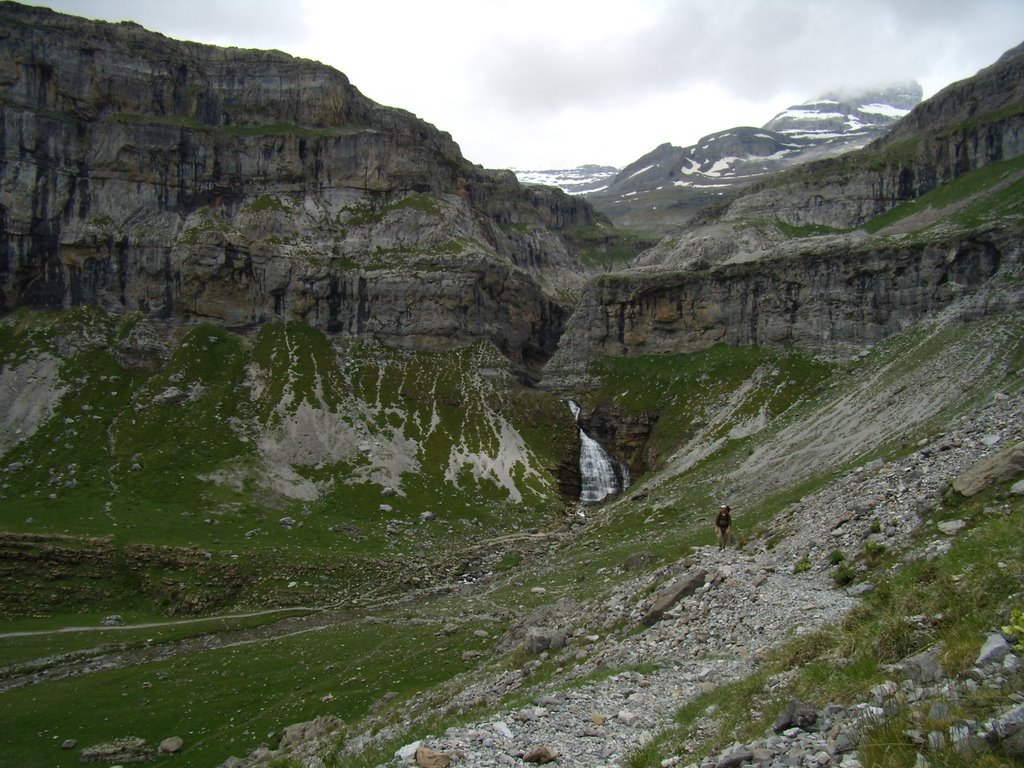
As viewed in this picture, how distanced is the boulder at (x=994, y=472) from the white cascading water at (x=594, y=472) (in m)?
80.3

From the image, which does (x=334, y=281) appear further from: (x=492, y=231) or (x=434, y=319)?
(x=492, y=231)

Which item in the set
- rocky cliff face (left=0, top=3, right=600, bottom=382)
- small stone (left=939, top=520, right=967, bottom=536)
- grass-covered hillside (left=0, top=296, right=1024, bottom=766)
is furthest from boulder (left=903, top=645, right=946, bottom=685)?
rocky cliff face (left=0, top=3, right=600, bottom=382)

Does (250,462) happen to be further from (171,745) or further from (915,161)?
(915,161)

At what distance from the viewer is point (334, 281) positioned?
416 feet

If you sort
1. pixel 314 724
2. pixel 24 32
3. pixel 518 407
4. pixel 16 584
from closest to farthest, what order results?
pixel 314 724
pixel 16 584
pixel 518 407
pixel 24 32

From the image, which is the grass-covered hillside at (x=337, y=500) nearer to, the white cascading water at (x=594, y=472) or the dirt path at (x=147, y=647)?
the dirt path at (x=147, y=647)

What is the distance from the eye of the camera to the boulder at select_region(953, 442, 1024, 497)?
58.5 ft

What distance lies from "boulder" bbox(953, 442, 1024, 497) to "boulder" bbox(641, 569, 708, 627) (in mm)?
8478

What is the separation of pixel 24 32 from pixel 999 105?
198 m

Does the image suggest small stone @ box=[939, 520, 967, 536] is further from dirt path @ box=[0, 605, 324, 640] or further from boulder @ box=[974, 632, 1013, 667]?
dirt path @ box=[0, 605, 324, 640]

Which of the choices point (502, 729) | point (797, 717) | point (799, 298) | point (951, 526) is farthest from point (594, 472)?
point (797, 717)

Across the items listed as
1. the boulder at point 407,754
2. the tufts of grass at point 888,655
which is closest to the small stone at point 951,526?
the tufts of grass at point 888,655

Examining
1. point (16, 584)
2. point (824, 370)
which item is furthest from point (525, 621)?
point (824, 370)

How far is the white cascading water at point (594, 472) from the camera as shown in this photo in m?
99.8
